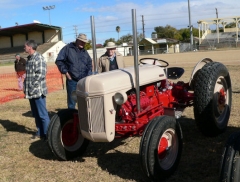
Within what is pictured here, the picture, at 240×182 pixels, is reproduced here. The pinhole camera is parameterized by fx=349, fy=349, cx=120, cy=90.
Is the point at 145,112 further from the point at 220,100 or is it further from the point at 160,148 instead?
the point at 220,100

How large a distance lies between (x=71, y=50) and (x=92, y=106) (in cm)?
189

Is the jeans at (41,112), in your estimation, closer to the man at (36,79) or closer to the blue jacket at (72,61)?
the man at (36,79)

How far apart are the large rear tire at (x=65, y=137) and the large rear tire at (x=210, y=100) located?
5.66 ft

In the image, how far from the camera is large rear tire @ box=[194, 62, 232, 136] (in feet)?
16.5

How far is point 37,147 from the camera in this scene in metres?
5.66

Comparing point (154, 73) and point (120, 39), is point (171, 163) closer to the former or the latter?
point (154, 73)

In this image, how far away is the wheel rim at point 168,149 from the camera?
158 inches

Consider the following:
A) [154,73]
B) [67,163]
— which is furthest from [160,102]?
[67,163]


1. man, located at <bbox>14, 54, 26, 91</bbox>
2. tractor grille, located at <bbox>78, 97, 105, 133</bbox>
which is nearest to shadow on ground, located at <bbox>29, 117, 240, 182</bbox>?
tractor grille, located at <bbox>78, 97, 105, 133</bbox>

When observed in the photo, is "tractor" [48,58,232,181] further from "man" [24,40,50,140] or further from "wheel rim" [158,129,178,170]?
"man" [24,40,50,140]

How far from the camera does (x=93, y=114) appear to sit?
4145 millimetres

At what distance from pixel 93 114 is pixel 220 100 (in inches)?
92.5

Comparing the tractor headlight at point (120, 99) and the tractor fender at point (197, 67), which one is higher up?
the tractor fender at point (197, 67)

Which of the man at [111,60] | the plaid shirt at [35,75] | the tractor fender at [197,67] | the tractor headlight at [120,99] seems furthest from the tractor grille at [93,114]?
the tractor fender at [197,67]
